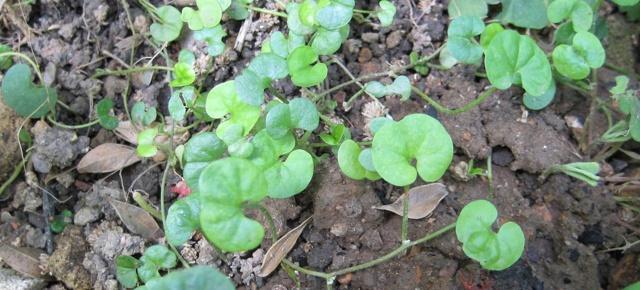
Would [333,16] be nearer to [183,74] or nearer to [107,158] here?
[183,74]

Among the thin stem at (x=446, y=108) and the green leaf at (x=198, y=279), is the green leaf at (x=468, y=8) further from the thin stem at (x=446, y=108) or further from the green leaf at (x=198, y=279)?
the green leaf at (x=198, y=279)

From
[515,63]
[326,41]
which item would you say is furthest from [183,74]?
[515,63]

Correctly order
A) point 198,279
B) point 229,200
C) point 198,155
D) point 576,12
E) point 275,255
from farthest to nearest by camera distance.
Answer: point 576,12 → point 275,255 → point 198,155 → point 229,200 → point 198,279

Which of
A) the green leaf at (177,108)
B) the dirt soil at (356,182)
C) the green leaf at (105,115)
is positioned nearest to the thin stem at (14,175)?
the dirt soil at (356,182)

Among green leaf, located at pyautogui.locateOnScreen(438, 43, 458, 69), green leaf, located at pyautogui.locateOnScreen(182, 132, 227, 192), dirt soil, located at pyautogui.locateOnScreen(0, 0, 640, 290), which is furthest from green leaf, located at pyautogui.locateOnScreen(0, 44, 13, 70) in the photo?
green leaf, located at pyautogui.locateOnScreen(438, 43, 458, 69)

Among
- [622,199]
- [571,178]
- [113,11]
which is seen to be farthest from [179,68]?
[622,199]

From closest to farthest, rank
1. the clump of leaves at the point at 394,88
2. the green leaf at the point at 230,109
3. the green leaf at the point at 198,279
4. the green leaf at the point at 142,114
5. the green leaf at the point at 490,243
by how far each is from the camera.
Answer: the green leaf at the point at 198,279
the green leaf at the point at 490,243
the green leaf at the point at 230,109
the clump of leaves at the point at 394,88
the green leaf at the point at 142,114
